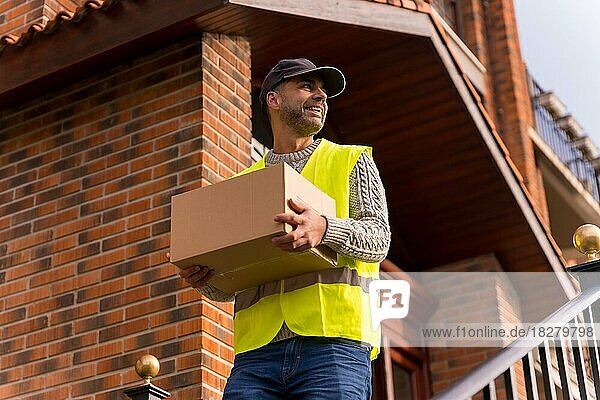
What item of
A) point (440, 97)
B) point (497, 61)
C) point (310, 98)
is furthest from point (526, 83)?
point (310, 98)

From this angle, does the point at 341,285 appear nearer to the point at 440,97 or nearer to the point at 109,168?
the point at 109,168

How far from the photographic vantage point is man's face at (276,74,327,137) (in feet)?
12.3

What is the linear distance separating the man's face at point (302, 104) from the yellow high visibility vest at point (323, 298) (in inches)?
3.9

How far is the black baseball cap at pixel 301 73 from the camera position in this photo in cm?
374

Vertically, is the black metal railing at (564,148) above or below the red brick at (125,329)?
above

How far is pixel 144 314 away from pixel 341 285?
2.29m

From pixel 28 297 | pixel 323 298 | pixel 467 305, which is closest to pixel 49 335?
pixel 28 297

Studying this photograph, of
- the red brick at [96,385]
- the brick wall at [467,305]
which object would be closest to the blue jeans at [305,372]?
the red brick at [96,385]

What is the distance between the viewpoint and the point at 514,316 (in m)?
9.46

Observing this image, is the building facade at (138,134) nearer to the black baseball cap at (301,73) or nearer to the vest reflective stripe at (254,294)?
the vest reflective stripe at (254,294)

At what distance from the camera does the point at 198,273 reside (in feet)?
11.8

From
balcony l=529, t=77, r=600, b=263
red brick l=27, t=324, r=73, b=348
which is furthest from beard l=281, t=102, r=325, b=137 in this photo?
balcony l=529, t=77, r=600, b=263

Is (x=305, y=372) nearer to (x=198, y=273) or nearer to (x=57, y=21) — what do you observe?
(x=198, y=273)

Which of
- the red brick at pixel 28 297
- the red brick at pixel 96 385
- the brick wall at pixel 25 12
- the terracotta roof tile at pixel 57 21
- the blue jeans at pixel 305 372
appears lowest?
the blue jeans at pixel 305 372
